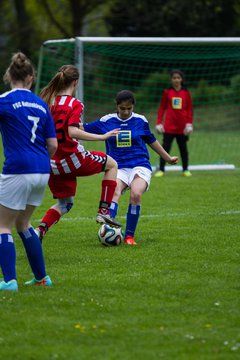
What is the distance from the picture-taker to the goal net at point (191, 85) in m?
18.7

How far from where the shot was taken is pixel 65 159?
778 cm

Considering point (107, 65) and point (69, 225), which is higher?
point (107, 65)

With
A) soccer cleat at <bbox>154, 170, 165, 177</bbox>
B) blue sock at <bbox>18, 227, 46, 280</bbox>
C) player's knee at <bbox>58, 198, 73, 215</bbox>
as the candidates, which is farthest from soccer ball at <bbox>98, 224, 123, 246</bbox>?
soccer cleat at <bbox>154, 170, 165, 177</bbox>

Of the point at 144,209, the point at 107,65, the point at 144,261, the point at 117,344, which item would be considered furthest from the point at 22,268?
the point at 107,65

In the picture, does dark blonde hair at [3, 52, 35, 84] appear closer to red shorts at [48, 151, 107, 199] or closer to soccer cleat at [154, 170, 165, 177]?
red shorts at [48, 151, 107, 199]

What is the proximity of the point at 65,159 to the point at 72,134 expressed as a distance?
30 centimetres

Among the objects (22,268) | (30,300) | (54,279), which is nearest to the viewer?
(30,300)

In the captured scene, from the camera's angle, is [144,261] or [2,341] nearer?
[2,341]

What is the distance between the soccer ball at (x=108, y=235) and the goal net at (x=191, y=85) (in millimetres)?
8638

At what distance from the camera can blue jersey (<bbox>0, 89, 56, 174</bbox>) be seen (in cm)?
602

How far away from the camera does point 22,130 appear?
604 cm

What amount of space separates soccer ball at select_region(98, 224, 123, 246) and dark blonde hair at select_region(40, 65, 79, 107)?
1408mm

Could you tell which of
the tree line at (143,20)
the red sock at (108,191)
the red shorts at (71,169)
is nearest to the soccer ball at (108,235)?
the red sock at (108,191)

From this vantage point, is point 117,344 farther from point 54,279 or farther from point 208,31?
point 208,31
